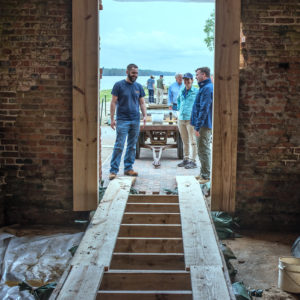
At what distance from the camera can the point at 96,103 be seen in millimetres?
5543

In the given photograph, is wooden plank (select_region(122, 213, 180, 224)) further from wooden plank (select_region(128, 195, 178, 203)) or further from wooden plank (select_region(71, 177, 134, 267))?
wooden plank (select_region(128, 195, 178, 203))

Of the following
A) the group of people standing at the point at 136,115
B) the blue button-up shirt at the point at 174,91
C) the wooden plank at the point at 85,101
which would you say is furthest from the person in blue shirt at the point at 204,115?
the blue button-up shirt at the point at 174,91

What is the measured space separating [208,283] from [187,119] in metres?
5.56

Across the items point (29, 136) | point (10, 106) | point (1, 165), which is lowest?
point (1, 165)

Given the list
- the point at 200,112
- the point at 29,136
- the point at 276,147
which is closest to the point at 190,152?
the point at 200,112

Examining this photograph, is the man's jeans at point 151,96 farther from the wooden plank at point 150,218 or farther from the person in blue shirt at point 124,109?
the wooden plank at point 150,218

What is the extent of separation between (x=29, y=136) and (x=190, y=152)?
13.6 ft

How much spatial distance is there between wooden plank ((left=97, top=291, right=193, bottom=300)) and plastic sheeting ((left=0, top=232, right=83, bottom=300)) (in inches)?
44.9

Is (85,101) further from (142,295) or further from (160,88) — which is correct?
(160,88)

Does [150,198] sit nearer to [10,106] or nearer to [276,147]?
[276,147]

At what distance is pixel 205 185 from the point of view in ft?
22.5

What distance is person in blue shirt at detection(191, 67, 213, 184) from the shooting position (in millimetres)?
6934

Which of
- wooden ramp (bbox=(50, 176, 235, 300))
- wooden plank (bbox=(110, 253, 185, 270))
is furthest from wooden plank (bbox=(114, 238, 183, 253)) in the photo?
wooden plank (bbox=(110, 253, 185, 270))

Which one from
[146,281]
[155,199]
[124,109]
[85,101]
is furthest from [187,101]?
[146,281]
